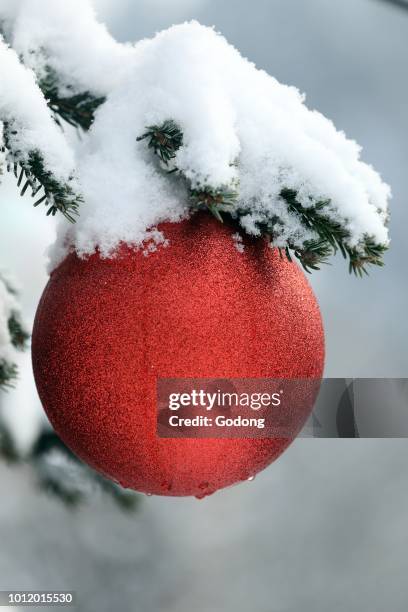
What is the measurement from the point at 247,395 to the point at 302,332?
0.07 metres

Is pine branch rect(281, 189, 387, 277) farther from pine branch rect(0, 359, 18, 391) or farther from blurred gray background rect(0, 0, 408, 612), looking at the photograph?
blurred gray background rect(0, 0, 408, 612)

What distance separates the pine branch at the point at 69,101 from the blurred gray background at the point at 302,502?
4.48ft

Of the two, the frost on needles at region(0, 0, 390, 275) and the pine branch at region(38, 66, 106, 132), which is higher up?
the pine branch at region(38, 66, 106, 132)

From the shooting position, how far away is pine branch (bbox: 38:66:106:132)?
72 centimetres

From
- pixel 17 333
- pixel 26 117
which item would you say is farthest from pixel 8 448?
pixel 26 117

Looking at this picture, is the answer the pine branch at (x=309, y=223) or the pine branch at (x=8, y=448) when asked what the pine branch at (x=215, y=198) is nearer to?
the pine branch at (x=309, y=223)

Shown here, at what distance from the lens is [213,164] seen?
492 millimetres

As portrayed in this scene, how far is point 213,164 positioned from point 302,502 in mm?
1842

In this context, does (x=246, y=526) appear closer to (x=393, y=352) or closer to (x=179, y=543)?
(x=179, y=543)

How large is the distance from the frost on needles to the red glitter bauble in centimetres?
2

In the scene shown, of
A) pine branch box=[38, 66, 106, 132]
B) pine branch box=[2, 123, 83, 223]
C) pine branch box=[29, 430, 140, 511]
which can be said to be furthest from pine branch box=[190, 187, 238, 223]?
pine branch box=[29, 430, 140, 511]

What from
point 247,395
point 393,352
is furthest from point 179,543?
point 247,395

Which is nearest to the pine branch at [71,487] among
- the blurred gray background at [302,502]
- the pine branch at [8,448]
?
the pine branch at [8,448]

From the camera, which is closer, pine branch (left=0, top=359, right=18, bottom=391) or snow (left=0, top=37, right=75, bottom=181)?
snow (left=0, top=37, right=75, bottom=181)
